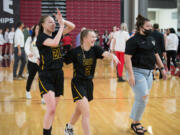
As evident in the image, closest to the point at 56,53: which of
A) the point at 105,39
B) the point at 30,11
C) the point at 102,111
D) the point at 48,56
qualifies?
the point at 48,56

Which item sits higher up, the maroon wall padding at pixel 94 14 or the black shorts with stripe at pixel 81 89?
the maroon wall padding at pixel 94 14

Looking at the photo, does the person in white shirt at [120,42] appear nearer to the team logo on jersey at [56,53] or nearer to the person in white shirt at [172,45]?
the person in white shirt at [172,45]

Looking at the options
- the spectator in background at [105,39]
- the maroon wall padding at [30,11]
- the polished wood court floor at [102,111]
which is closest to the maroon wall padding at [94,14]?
the spectator in background at [105,39]

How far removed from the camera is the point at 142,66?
3.46 metres

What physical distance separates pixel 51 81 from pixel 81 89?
13.8 inches

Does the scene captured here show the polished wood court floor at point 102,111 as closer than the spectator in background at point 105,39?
Yes

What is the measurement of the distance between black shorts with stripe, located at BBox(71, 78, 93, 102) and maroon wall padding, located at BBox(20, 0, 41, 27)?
15.5 meters

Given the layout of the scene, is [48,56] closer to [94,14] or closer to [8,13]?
[8,13]

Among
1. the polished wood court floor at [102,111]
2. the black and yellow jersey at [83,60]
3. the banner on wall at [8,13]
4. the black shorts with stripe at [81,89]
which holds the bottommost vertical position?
the polished wood court floor at [102,111]

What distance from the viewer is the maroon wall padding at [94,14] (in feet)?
60.5

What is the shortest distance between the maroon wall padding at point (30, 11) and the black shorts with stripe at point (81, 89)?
15.5m

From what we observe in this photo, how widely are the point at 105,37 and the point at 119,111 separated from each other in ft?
42.8

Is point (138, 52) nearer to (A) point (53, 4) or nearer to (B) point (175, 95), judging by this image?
(B) point (175, 95)

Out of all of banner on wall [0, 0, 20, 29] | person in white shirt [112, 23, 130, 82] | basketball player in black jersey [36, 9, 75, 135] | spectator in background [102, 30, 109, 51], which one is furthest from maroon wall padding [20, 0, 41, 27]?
basketball player in black jersey [36, 9, 75, 135]
